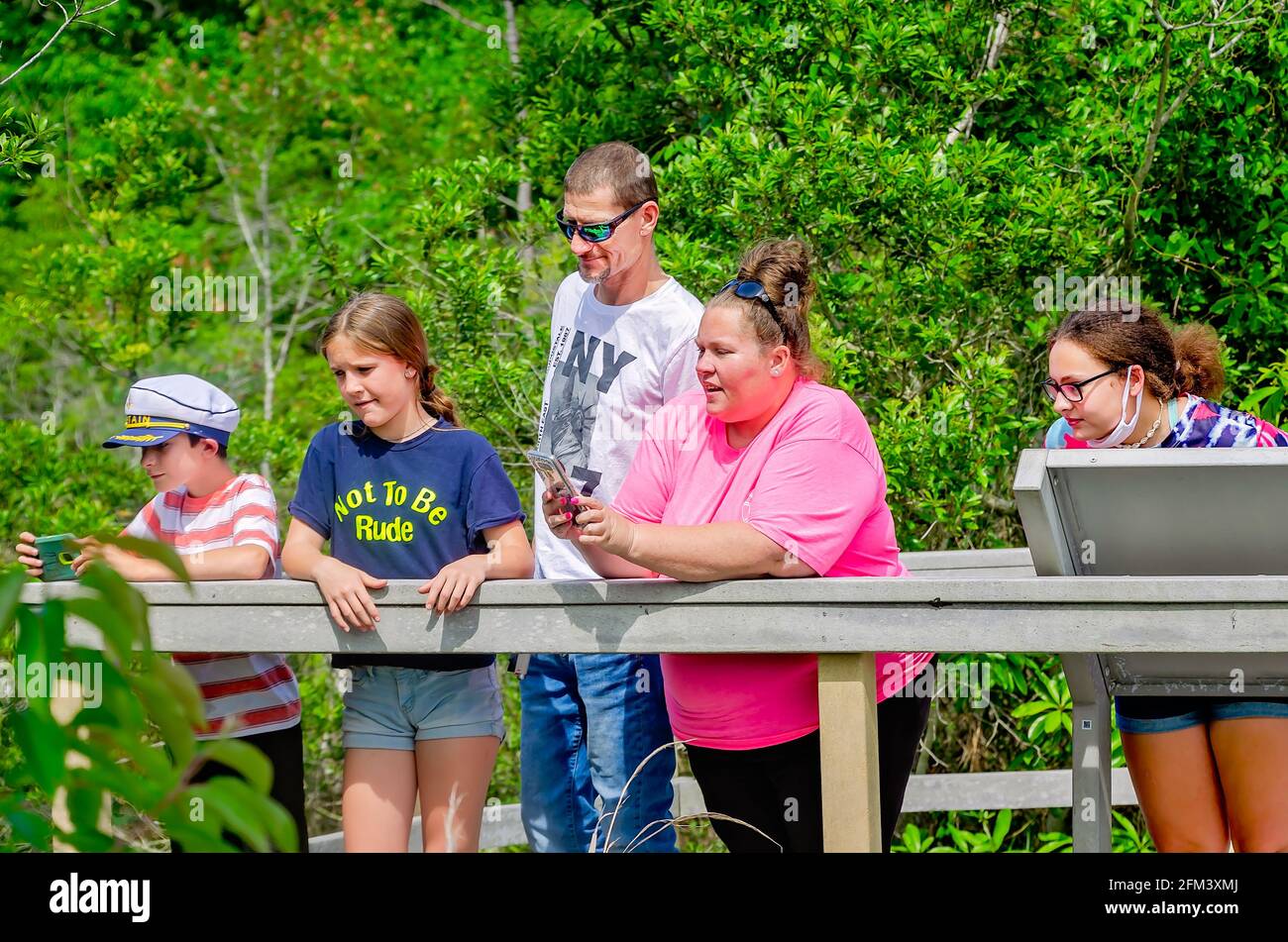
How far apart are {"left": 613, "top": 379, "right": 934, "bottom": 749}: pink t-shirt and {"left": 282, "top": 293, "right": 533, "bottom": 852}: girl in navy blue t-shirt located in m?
0.36

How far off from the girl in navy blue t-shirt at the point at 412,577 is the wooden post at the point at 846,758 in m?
0.73

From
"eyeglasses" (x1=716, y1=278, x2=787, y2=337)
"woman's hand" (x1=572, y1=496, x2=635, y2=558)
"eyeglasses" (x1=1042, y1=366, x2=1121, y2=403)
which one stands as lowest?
"woman's hand" (x1=572, y1=496, x2=635, y2=558)

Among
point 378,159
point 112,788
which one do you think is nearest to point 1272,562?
point 112,788

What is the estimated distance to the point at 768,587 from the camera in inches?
102

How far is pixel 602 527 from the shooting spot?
2.57 meters

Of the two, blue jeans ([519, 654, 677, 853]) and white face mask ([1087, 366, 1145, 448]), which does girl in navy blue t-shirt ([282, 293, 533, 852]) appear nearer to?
blue jeans ([519, 654, 677, 853])

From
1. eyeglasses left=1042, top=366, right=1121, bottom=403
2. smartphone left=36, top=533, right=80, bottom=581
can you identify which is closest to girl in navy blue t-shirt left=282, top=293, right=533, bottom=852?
smartphone left=36, top=533, right=80, bottom=581

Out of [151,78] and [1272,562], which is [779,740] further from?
[151,78]

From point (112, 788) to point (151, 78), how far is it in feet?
41.1

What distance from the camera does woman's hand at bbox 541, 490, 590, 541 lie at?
256cm

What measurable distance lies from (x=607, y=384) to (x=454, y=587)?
946 mm

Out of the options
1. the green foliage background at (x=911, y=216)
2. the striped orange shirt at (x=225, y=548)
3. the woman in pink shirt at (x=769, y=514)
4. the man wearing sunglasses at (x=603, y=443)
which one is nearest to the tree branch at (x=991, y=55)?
the green foliage background at (x=911, y=216)

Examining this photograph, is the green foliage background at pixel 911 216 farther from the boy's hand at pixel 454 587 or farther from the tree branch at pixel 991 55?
the boy's hand at pixel 454 587

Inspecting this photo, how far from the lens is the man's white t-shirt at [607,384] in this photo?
137 inches
